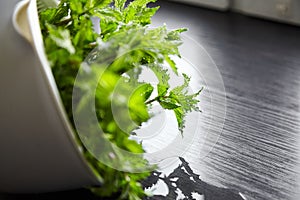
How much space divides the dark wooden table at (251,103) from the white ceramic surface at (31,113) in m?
0.10

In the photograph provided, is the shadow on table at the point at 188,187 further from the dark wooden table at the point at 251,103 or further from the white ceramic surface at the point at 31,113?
the white ceramic surface at the point at 31,113

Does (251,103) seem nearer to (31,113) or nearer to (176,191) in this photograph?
(176,191)

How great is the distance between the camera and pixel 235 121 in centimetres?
92

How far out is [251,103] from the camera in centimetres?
99

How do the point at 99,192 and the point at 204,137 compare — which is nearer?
the point at 99,192

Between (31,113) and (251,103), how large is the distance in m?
0.50

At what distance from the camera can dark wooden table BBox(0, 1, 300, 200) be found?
2.52 ft

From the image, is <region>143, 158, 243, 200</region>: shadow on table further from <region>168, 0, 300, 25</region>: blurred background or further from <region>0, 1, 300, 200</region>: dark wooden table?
<region>168, 0, 300, 25</region>: blurred background

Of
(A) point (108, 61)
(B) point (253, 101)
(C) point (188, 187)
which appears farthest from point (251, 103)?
(A) point (108, 61)

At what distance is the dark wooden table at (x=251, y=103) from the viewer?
77 centimetres

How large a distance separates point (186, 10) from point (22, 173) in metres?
0.94

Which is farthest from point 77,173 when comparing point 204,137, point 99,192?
point 204,137

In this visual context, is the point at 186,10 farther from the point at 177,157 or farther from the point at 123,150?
the point at 123,150

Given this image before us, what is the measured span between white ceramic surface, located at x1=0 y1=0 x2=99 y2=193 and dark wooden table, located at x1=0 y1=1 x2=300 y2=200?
3.9 inches
